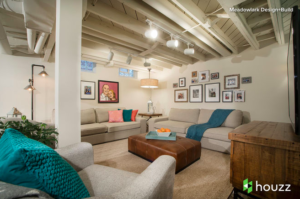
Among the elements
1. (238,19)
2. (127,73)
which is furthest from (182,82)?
(238,19)

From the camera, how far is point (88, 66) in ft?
14.2

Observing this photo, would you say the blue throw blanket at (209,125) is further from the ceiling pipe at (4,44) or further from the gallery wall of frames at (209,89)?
the ceiling pipe at (4,44)

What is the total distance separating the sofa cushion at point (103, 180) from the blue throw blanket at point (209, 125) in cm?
229

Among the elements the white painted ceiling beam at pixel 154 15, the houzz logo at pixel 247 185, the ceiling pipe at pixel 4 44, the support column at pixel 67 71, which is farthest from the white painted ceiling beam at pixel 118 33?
the houzz logo at pixel 247 185

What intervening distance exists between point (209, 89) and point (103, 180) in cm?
390

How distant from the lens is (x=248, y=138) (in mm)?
1044

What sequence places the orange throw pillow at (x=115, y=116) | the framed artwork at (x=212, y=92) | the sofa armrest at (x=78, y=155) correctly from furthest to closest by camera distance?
the orange throw pillow at (x=115, y=116) < the framed artwork at (x=212, y=92) < the sofa armrest at (x=78, y=155)

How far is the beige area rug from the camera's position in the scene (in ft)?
5.13

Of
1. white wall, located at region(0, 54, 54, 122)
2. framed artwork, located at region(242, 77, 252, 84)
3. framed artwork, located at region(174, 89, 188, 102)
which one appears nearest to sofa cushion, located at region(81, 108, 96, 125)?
white wall, located at region(0, 54, 54, 122)

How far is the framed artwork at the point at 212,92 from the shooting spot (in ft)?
12.9

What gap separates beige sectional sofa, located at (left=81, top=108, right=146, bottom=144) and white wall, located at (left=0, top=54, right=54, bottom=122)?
1.29 m

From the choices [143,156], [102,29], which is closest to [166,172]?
[143,156]

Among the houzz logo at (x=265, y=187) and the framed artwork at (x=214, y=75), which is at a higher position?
the framed artwork at (x=214, y=75)

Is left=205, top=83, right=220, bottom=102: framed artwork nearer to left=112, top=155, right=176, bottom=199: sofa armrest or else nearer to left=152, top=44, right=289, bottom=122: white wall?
left=152, top=44, right=289, bottom=122: white wall
